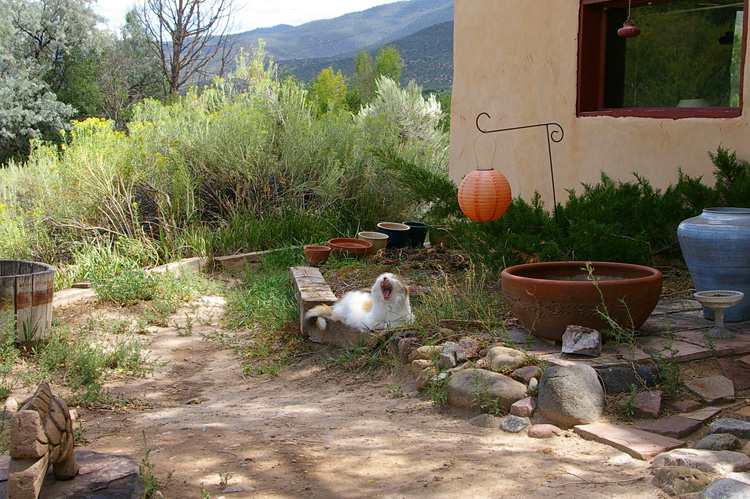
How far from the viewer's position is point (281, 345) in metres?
5.56

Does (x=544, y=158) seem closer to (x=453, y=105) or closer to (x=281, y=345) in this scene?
(x=453, y=105)

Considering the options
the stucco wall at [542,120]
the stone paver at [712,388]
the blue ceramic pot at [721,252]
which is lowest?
the stone paver at [712,388]

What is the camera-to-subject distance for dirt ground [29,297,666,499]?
2.70 m

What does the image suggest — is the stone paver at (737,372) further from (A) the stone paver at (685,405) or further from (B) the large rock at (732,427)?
(B) the large rock at (732,427)

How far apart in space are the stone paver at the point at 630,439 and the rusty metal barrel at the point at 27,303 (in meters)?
4.04

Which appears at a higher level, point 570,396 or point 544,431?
point 570,396

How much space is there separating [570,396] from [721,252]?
156cm

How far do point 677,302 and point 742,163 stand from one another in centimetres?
123

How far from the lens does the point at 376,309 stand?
4996mm

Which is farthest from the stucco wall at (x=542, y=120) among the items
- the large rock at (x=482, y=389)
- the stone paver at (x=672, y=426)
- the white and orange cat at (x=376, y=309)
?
the large rock at (x=482, y=389)

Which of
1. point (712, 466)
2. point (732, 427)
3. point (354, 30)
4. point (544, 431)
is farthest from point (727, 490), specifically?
point (354, 30)

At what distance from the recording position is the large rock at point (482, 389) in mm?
3539

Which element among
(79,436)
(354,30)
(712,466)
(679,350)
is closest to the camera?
(712,466)

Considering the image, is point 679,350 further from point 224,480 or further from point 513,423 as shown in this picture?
point 224,480
